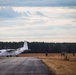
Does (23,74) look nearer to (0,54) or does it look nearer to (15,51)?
(0,54)

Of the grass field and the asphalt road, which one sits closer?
the asphalt road

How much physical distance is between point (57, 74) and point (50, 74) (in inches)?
24.6

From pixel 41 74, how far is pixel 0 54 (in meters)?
87.4

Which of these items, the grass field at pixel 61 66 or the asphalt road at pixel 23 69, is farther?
the grass field at pixel 61 66

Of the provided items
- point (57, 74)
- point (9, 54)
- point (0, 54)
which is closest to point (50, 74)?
point (57, 74)

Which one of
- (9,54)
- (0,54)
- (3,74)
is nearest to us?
(3,74)

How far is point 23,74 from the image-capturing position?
97.3 ft

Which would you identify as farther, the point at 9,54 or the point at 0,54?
the point at 9,54

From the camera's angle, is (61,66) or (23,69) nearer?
(23,69)

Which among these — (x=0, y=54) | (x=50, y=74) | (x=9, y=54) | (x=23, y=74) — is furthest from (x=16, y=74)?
(x=9, y=54)

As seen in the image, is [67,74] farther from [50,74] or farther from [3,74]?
[3,74]

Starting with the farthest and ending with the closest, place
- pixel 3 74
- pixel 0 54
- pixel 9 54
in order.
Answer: pixel 9 54 → pixel 0 54 → pixel 3 74

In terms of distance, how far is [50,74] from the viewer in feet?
100

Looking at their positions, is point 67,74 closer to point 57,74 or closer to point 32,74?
point 57,74
